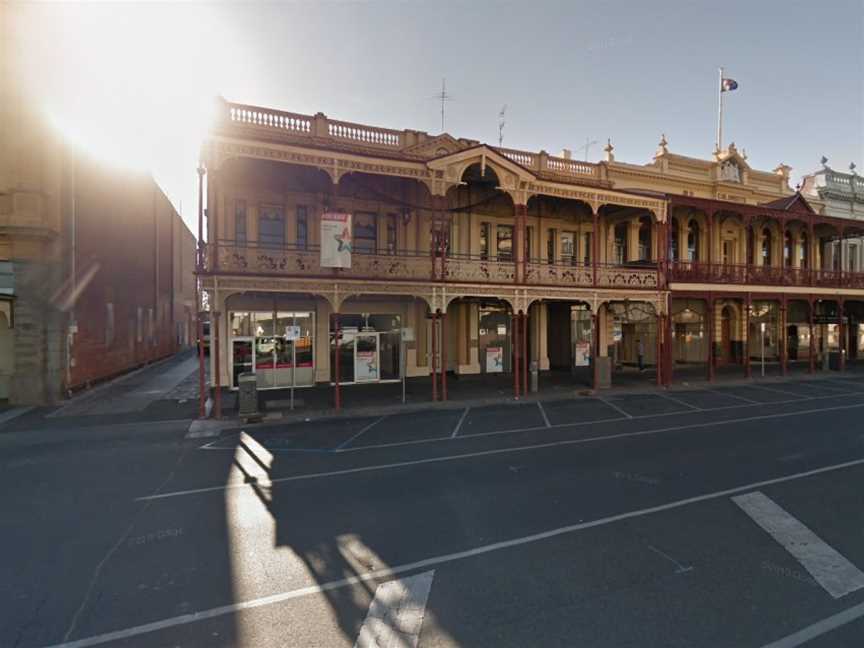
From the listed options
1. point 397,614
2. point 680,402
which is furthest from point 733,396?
point 397,614

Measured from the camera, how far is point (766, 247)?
25000 mm

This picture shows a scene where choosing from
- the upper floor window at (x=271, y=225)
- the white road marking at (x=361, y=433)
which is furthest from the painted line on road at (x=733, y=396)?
the upper floor window at (x=271, y=225)

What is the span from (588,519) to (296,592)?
359 centimetres

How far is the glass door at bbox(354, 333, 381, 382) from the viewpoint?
17828 millimetres

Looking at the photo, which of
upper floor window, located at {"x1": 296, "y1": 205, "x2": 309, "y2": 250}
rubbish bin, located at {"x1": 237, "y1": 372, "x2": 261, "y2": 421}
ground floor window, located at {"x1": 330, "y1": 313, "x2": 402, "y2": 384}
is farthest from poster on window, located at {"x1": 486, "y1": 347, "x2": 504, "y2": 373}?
rubbish bin, located at {"x1": 237, "y1": 372, "x2": 261, "y2": 421}

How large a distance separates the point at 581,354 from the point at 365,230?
11450mm

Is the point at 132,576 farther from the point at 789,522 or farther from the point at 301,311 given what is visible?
the point at 301,311

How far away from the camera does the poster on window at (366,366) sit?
58.4 feet

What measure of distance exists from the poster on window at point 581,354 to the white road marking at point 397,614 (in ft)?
57.1

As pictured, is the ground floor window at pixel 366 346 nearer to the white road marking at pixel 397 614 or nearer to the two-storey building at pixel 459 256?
the two-storey building at pixel 459 256

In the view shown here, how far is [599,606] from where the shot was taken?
148 inches

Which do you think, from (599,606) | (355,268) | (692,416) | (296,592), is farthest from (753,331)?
(296,592)

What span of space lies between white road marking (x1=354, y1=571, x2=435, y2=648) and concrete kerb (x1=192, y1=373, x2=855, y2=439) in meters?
8.01

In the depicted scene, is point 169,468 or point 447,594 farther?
point 169,468
